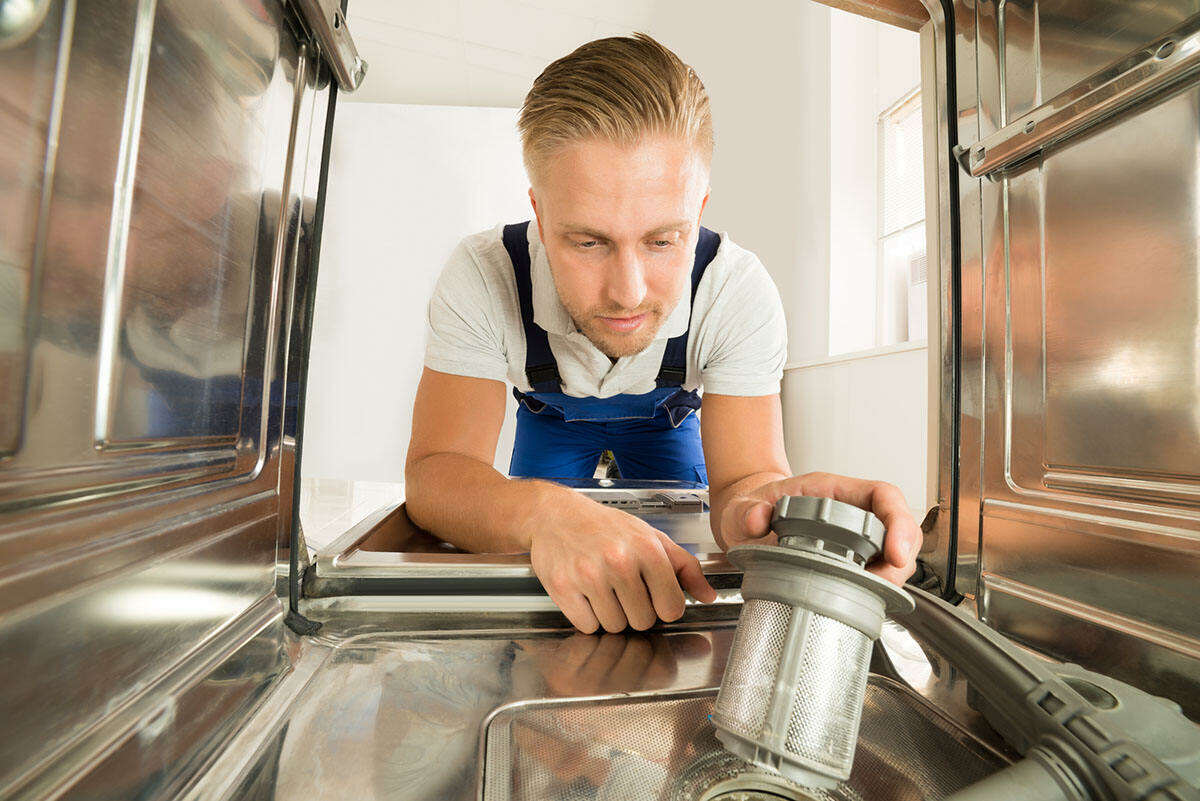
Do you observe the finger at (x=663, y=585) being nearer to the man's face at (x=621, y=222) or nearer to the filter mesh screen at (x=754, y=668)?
the filter mesh screen at (x=754, y=668)

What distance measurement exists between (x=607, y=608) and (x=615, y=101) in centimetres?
61

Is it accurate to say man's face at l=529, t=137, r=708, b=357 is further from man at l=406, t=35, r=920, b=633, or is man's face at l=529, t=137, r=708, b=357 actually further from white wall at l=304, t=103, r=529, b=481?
white wall at l=304, t=103, r=529, b=481

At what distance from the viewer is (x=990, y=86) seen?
54 cm

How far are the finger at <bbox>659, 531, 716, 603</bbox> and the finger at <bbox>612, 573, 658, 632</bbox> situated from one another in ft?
0.11

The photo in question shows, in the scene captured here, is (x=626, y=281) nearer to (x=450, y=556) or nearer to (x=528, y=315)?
(x=528, y=315)

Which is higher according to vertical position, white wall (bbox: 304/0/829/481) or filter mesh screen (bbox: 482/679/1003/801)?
white wall (bbox: 304/0/829/481)

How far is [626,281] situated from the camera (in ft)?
2.46

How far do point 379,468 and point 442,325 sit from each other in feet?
8.99

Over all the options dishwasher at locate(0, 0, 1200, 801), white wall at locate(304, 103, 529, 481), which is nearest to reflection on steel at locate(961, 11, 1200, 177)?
dishwasher at locate(0, 0, 1200, 801)

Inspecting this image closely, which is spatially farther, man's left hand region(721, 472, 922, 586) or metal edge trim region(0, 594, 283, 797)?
man's left hand region(721, 472, 922, 586)

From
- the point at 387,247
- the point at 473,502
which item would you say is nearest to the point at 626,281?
the point at 473,502

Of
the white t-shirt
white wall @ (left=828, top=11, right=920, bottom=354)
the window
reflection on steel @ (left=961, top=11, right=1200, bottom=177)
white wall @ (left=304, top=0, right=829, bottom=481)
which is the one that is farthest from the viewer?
white wall @ (left=304, top=0, right=829, bottom=481)

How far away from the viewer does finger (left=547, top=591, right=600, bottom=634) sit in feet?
1.59

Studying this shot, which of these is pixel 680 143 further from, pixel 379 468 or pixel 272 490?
pixel 379 468
